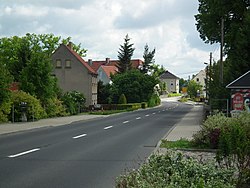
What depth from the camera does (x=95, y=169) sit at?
10281 mm

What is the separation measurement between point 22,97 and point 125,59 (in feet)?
209

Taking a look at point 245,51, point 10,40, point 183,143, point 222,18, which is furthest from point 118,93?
point 183,143

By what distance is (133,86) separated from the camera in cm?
7975

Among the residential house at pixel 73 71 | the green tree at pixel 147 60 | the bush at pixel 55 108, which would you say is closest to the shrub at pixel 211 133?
the bush at pixel 55 108

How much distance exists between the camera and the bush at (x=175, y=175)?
195 inches

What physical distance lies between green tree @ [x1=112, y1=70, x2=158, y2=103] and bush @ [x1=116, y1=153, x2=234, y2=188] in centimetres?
7216

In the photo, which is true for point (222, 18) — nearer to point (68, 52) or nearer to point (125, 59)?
point (68, 52)

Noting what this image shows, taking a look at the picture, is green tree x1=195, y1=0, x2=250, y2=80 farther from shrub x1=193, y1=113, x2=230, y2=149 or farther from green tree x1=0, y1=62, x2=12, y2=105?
shrub x1=193, y1=113, x2=230, y2=149

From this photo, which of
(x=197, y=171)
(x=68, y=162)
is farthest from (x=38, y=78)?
(x=197, y=171)

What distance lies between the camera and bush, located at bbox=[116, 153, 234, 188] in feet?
16.3

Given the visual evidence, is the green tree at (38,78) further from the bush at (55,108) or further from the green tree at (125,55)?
the green tree at (125,55)

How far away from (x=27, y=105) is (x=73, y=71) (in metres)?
39.2

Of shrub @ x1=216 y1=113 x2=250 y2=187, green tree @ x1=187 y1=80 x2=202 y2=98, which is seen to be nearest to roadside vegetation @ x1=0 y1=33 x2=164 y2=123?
shrub @ x1=216 y1=113 x2=250 y2=187

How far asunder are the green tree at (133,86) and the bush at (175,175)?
7216cm
